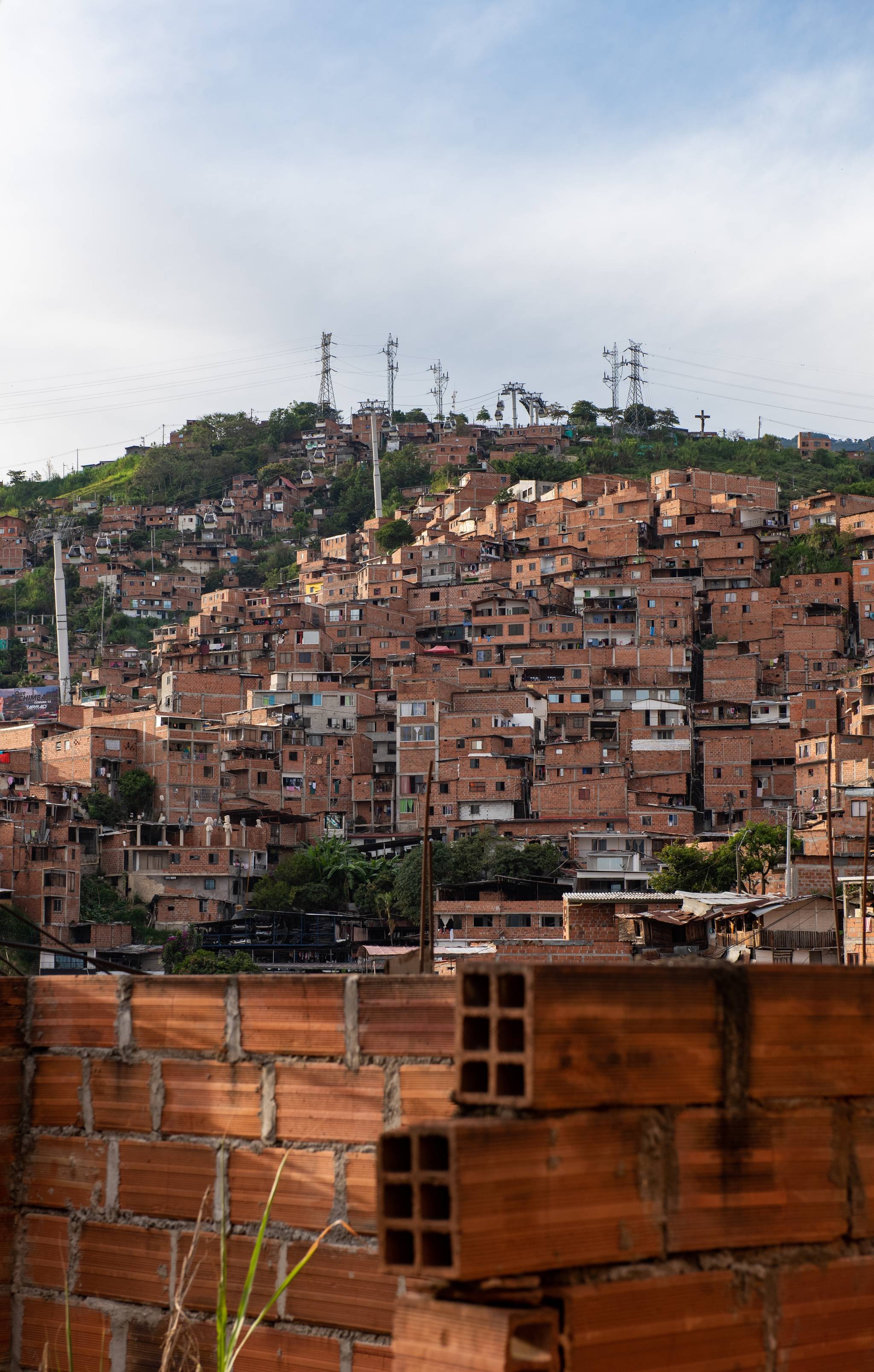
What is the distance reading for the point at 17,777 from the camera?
5125 centimetres

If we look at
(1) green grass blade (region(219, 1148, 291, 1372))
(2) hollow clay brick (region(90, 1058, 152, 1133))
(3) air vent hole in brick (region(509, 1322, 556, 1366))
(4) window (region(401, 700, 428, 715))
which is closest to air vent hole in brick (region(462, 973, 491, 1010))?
(3) air vent hole in brick (region(509, 1322, 556, 1366))

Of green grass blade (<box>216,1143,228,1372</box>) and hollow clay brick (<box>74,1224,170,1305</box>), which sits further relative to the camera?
hollow clay brick (<box>74,1224,170,1305</box>)

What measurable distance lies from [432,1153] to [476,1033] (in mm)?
217

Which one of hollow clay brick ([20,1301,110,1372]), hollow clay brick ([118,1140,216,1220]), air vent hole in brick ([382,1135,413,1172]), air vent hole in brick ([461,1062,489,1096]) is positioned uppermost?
air vent hole in brick ([461,1062,489,1096])

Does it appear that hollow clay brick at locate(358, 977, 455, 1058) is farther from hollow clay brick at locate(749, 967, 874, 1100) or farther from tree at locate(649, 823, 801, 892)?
tree at locate(649, 823, 801, 892)

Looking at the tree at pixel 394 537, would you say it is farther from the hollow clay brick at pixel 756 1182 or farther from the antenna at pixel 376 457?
the hollow clay brick at pixel 756 1182

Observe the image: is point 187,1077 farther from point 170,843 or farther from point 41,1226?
point 170,843

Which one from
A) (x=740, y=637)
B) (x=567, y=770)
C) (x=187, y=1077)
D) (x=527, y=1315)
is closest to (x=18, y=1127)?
(x=187, y=1077)

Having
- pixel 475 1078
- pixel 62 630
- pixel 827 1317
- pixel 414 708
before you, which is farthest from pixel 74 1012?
pixel 62 630

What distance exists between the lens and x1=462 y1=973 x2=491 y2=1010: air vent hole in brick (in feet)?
7.68

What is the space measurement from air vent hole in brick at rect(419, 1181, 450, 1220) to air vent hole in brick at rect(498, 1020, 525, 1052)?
0.24m

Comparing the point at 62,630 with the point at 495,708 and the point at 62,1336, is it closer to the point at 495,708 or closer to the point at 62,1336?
the point at 495,708

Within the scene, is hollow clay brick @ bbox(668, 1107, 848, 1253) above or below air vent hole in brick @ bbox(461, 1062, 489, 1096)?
below

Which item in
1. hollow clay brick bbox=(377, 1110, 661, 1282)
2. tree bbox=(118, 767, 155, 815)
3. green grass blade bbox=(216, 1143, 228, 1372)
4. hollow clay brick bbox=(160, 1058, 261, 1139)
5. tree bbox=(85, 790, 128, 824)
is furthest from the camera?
tree bbox=(118, 767, 155, 815)
